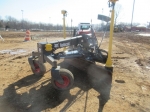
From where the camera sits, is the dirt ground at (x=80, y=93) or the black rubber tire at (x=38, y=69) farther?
the black rubber tire at (x=38, y=69)

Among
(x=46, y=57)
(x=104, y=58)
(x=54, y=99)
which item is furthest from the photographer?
(x=104, y=58)

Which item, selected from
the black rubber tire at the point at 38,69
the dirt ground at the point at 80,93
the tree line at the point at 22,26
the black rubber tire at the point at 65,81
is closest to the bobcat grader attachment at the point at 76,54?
the black rubber tire at the point at 38,69

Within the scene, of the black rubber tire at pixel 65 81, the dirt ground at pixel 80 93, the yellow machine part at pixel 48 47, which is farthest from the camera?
the yellow machine part at pixel 48 47

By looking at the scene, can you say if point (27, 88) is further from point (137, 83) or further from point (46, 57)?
point (137, 83)

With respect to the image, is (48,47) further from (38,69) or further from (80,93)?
(80,93)

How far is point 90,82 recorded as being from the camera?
5.18m

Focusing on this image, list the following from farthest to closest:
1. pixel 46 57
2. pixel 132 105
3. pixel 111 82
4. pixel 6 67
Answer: pixel 6 67 → pixel 111 82 → pixel 46 57 → pixel 132 105

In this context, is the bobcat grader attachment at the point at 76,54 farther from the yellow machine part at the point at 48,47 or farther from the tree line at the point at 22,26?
the tree line at the point at 22,26

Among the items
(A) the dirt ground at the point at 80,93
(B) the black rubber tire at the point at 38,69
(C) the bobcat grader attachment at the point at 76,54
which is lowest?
(A) the dirt ground at the point at 80,93

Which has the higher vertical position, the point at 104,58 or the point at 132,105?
the point at 104,58

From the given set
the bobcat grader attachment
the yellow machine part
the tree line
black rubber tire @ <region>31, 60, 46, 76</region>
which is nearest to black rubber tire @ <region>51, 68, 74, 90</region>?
the bobcat grader attachment

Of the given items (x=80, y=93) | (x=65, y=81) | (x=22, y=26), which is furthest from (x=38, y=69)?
(x=22, y=26)

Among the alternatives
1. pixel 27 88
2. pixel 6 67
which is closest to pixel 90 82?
pixel 27 88

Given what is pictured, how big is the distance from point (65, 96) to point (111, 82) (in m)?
1.65
